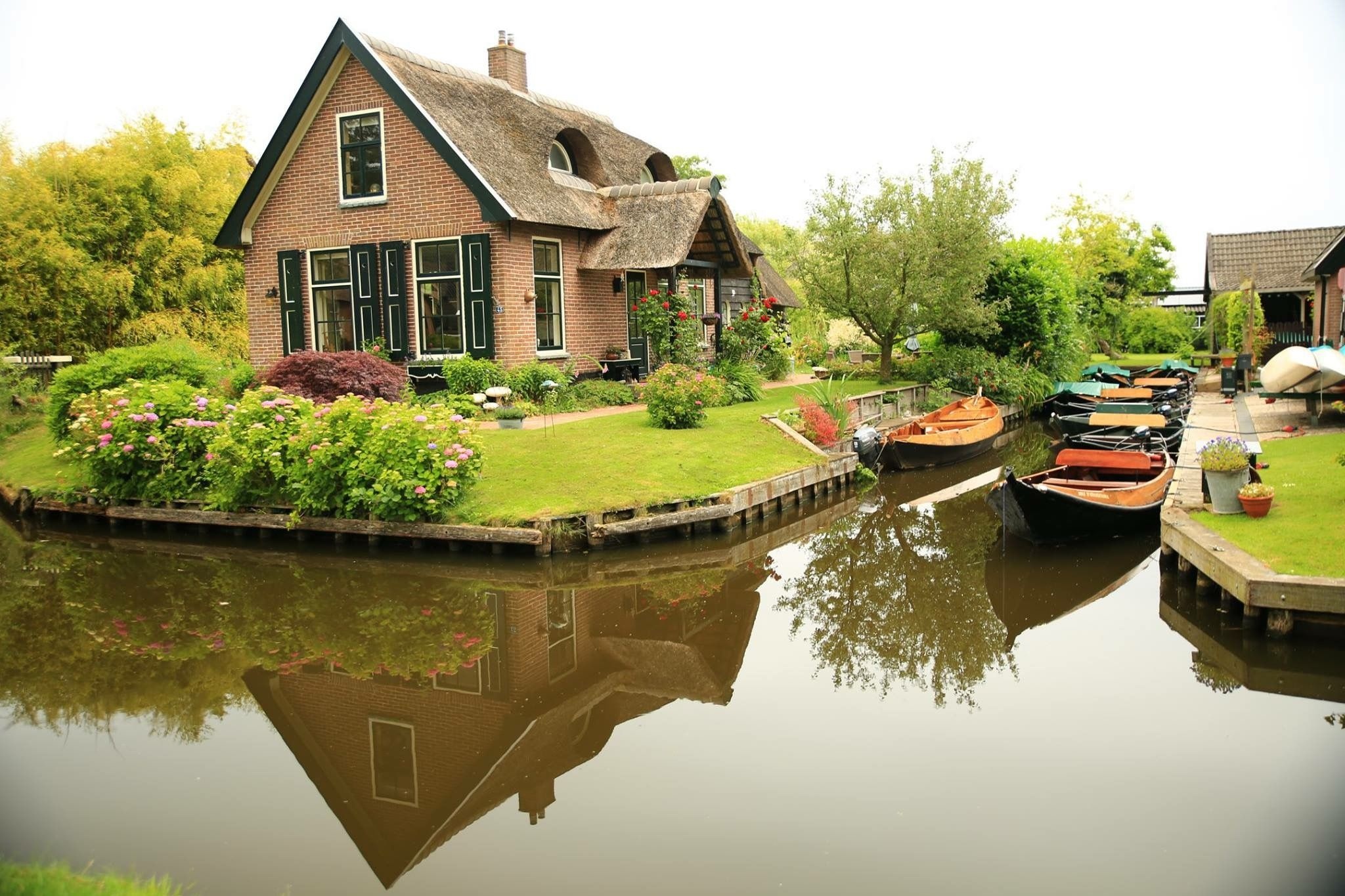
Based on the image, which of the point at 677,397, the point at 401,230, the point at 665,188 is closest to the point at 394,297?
the point at 401,230

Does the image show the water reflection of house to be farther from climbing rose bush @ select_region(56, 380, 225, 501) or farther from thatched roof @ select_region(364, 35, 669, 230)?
thatched roof @ select_region(364, 35, 669, 230)

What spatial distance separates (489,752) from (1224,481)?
8069mm

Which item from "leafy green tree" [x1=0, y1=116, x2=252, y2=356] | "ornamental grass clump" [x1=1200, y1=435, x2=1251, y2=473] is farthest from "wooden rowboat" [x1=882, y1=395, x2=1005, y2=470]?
"leafy green tree" [x1=0, y1=116, x2=252, y2=356]

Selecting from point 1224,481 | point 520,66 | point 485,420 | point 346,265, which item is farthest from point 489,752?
point 520,66

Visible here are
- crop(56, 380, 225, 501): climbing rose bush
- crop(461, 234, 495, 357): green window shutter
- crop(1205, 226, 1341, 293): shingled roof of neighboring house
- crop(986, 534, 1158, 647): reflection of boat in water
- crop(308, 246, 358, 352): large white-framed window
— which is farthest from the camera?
crop(1205, 226, 1341, 293): shingled roof of neighboring house

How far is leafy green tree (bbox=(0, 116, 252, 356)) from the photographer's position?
74.5 ft

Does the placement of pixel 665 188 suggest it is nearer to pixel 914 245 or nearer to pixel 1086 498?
pixel 914 245

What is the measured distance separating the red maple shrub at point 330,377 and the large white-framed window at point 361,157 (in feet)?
15.7

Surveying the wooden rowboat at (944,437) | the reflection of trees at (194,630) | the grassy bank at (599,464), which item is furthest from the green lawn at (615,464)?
the wooden rowboat at (944,437)

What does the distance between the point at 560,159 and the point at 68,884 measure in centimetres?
1836

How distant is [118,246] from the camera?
24875 millimetres

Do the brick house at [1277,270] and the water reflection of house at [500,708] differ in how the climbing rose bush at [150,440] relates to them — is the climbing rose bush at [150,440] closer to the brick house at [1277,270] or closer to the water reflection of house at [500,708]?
the water reflection of house at [500,708]

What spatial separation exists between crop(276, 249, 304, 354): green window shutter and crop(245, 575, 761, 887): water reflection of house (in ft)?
38.4

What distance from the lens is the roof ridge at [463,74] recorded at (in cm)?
1870
